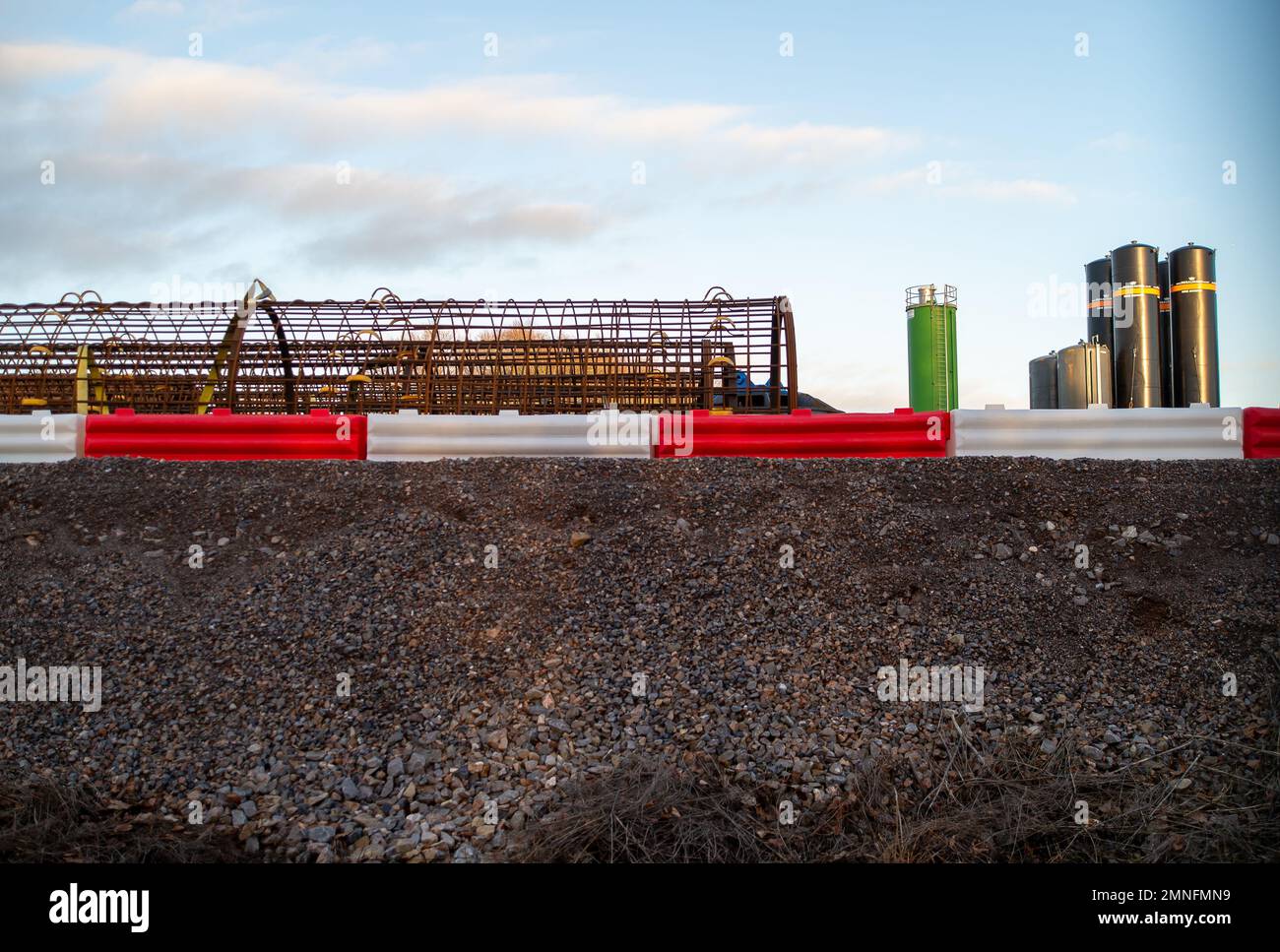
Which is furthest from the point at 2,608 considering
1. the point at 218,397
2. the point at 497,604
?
the point at 218,397

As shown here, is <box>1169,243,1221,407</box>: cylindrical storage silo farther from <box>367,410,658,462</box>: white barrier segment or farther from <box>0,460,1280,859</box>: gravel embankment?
<box>367,410,658,462</box>: white barrier segment

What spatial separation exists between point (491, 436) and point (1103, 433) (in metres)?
5.58

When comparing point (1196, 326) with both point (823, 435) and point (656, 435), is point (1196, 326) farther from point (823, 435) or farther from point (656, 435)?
point (656, 435)

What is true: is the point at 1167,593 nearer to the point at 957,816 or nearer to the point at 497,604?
the point at 957,816

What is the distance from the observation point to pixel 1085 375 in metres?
15.4

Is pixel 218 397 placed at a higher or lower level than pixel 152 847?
higher

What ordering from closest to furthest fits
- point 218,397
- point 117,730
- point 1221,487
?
point 117,730
point 1221,487
point 218,397

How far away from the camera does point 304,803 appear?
4.98m

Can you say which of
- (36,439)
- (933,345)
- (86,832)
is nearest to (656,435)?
(86,832)

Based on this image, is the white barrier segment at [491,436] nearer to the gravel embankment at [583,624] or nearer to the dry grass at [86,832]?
the gravel embankment at [583,624]

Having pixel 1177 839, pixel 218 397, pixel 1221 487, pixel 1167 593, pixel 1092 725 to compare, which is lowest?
pixel 1177 839

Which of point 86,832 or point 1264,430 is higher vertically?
point 1264,430

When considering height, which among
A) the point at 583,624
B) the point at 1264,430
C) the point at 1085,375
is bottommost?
the point at 583,624
